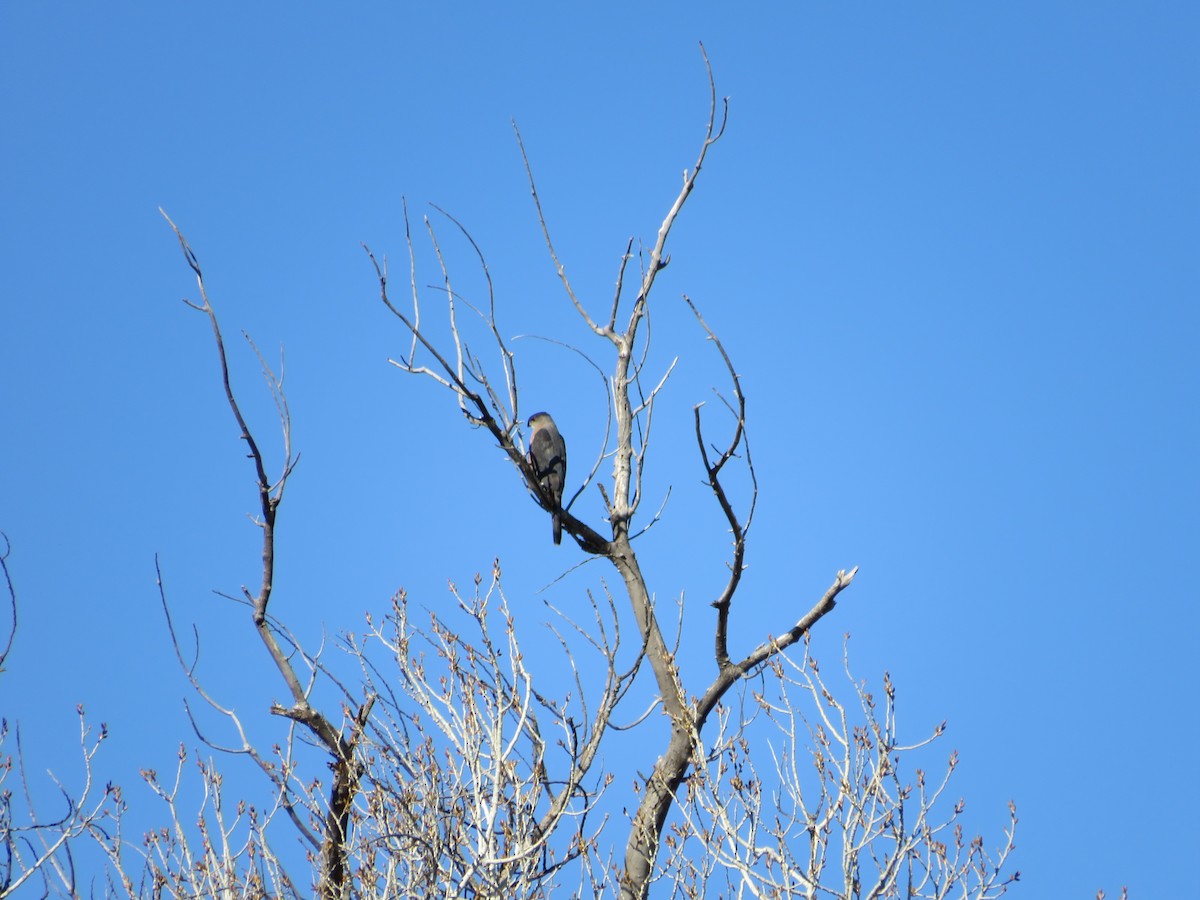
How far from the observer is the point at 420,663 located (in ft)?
16.6

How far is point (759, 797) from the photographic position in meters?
4.91

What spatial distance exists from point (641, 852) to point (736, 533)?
59.0 inches

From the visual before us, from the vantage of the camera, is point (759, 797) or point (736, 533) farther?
point (736, 533)

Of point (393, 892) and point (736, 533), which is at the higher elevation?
point (736, 533)

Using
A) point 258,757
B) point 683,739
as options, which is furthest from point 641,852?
point 258,757

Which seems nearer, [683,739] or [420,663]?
[420,663]

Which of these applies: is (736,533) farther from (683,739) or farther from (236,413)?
(236,413)

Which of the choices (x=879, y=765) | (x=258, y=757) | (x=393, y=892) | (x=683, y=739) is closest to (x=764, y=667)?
(x=683, y=739)

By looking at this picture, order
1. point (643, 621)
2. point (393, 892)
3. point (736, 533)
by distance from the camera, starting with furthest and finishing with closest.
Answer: point (643, 621) → point (736, 533) → point (393, 892)

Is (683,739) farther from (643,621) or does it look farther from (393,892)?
(393,892)

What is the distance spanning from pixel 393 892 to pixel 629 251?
10.2 ft

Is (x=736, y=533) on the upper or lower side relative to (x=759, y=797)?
upper

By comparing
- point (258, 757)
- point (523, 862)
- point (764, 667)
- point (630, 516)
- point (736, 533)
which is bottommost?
point (523, 862)

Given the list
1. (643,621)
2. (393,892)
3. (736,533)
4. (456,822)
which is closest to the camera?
(456,822)
